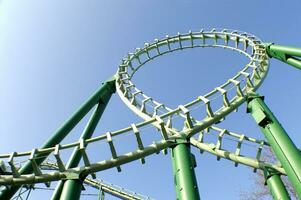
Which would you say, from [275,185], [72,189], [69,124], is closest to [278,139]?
[275,185]

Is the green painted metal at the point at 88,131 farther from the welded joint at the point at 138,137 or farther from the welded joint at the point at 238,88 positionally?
the welded joint at the point at 238,88

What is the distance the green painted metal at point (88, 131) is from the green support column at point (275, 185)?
5498 millimetres

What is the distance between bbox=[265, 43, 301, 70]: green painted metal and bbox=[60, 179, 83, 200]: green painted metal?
326 inches

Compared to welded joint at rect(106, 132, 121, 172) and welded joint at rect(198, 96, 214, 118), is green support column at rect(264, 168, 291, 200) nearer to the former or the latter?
welded joint at rect(198, 96, 214, 118)

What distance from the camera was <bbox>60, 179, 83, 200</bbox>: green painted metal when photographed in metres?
7.80

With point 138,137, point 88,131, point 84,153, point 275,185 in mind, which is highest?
point 88,131

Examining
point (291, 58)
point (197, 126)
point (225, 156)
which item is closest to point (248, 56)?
point (291, 58)

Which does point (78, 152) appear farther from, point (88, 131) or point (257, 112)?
point (257, 112)

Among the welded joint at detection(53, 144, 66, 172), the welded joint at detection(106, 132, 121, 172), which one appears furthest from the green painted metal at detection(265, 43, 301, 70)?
the welded joint at detection(53, 144, 66, 172)

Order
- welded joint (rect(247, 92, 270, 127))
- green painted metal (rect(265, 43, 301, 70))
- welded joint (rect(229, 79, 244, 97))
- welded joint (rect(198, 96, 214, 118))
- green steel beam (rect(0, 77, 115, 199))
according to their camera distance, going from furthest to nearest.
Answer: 1. green painted metal (rect(265, 43, 301, 70))
2. welded joint (rect(229, 79, 244, 97))
3. welded joint (rect(198, 96, 214, 118))
4. green steel beam (rect(0, 77, 115, 199))
5. welded joint (rect(247, 92, 270, 127))

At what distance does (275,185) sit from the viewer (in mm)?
9336

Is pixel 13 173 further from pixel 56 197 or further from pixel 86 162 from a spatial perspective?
pixel 86 162

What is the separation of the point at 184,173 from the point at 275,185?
3.35 metres

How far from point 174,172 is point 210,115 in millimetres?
2498
